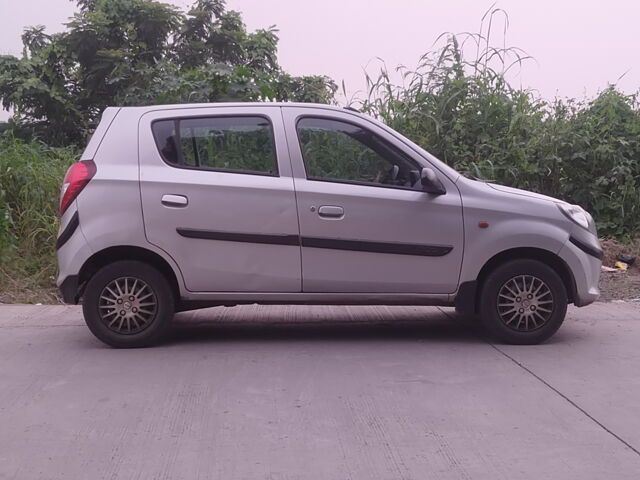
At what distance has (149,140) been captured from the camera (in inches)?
255

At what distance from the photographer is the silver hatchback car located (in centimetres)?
633

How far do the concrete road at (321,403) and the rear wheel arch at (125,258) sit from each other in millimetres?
584

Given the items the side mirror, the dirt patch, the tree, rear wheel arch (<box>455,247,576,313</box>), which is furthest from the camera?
the tree

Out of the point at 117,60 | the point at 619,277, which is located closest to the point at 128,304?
the point at 619,277

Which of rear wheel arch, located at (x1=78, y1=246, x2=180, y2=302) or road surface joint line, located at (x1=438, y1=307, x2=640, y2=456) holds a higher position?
rear wheel arch, located at (x1=78, y1=246, x2=180, y2=302)

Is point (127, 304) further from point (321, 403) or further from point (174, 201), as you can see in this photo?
point (321, 403)

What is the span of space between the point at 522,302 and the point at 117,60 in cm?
1033

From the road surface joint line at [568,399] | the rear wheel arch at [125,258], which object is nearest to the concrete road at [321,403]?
the road surface joint line at [568,399]

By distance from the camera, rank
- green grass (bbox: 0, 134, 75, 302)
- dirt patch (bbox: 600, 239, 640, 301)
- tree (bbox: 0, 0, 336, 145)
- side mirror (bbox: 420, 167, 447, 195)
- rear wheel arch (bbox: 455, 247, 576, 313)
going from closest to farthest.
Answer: side mirror (bbox: 420, 167, 447, 195), rear wheel arch (bbox: 455, 247, 576, 313), dirt patch (bbox: 600, 239, 640, 301), green grass (bbox: 0, 134, 75, 302), tree (bbox: 0, 0, 336, 145)

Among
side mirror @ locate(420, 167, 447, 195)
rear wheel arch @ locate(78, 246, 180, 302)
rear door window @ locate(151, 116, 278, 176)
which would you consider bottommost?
rear wheel arch @ locate(78, 246, 180, 302)

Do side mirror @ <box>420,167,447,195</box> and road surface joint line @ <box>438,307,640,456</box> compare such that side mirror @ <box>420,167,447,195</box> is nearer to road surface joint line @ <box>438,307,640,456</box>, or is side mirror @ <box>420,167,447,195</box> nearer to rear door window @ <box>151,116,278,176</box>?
rear door window @ <box>151,116,278,176</box>

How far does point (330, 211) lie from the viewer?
20.9ft

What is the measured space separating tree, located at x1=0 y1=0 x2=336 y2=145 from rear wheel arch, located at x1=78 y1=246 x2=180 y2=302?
240 inches

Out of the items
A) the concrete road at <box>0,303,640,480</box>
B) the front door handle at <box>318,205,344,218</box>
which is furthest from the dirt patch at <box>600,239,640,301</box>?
the front door handle at <box>318,205,344,218</box>
